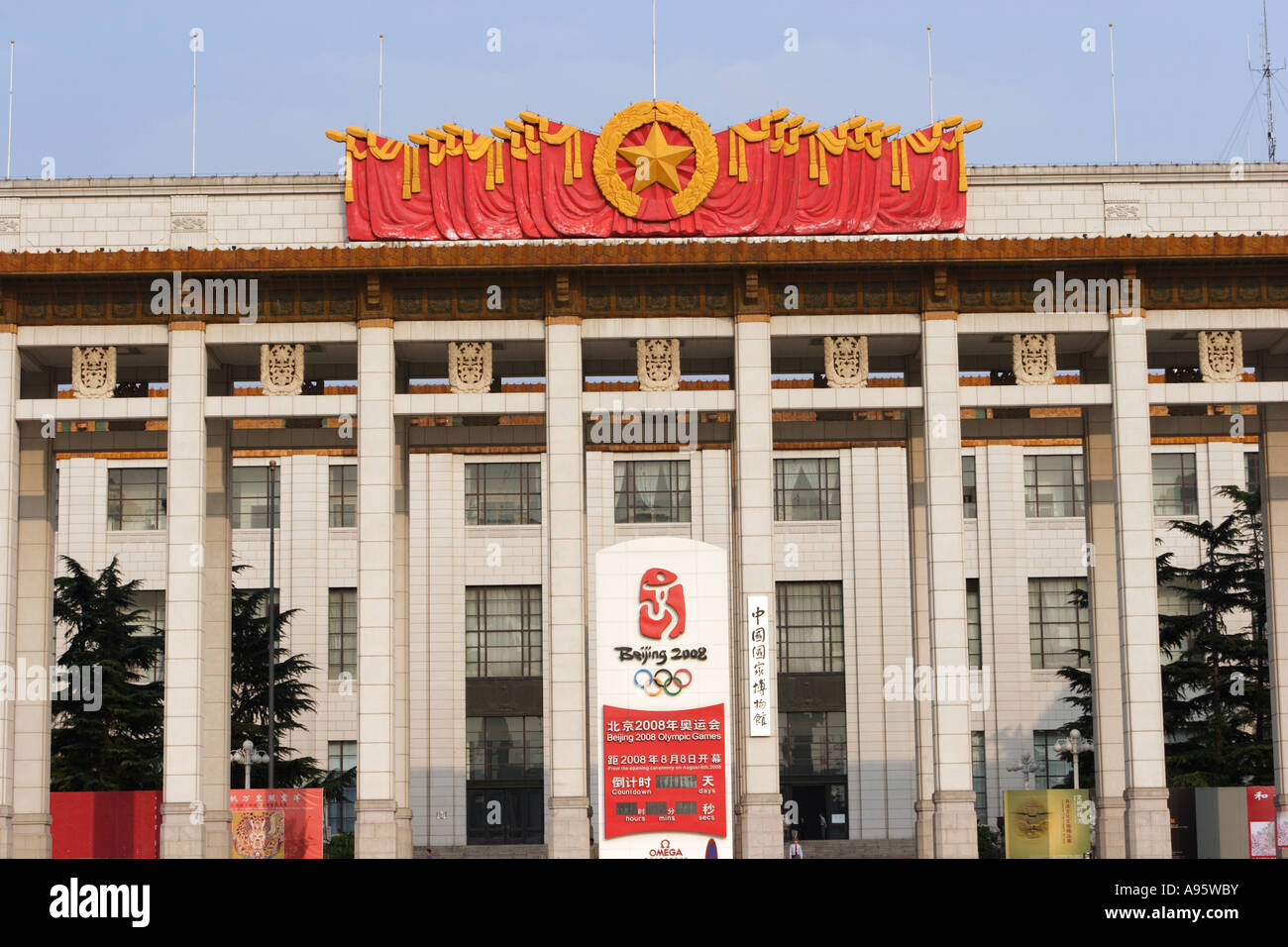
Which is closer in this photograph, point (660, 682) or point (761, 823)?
point (660, 682)

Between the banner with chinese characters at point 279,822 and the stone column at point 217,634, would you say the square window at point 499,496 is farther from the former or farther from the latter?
the banner with chinese characters at point 279,822

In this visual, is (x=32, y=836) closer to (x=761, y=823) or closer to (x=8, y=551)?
(x=8, y=551)

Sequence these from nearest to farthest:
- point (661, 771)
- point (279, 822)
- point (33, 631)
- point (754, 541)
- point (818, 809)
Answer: point (661, 771) → point (754, 541) → point (279, 822) → point (33, 631) → point (818, 809)

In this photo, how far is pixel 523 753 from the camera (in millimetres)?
61188

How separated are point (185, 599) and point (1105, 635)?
20748 millimetres

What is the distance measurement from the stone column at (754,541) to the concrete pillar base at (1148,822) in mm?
7462

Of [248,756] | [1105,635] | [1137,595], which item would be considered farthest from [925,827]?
[248,756]

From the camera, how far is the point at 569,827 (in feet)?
115

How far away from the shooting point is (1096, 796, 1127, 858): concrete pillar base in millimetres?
36500

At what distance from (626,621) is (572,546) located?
4.20 m

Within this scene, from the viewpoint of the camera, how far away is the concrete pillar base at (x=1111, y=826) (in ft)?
120

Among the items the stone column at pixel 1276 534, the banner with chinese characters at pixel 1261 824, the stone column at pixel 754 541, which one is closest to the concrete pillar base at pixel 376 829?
the stone column at pixel 754 541
